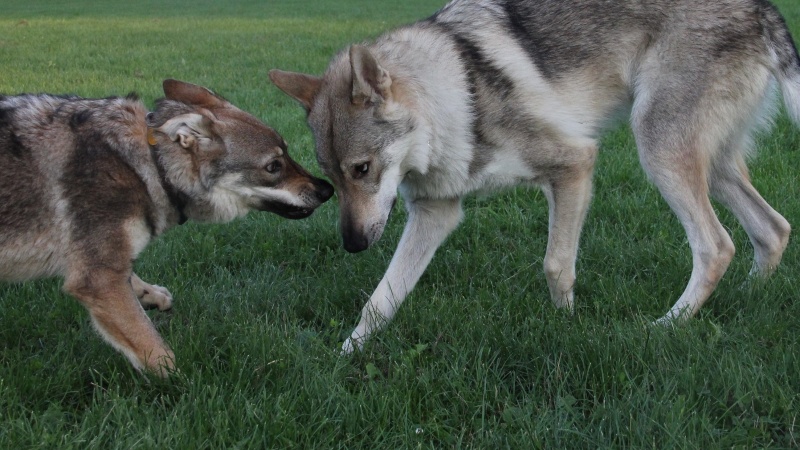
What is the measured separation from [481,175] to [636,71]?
1.05 metres

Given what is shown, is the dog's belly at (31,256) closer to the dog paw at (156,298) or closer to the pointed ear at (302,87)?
the dog paw at (156,298)

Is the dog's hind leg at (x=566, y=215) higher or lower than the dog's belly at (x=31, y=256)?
lower

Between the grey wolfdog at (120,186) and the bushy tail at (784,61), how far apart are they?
2.45m

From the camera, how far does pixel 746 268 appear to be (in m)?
4.15

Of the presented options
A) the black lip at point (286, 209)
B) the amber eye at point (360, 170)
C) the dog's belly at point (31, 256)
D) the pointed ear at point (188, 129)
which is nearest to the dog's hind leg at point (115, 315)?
the dog's belly at point (31, 256)

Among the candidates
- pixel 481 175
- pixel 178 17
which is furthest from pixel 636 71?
pixel 178 17

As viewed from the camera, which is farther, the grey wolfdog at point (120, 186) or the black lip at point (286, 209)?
the black lip at point (286, 209)

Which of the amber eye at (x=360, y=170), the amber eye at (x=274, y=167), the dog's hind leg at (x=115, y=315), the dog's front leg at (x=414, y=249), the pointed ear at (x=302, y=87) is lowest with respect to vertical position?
the dog's front leg at (x=414, y=249)

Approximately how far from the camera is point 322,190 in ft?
12.2

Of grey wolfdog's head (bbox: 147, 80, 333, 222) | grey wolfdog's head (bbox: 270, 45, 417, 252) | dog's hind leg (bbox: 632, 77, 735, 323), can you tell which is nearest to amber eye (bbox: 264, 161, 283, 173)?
grey wolfdog's head (bbox: 147, 80, 333, 222)

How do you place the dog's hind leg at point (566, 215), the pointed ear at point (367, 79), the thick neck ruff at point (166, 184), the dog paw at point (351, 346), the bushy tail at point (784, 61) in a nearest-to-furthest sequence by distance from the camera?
the dog paw at point (351, 346)
the thick neck ruff at point (166, 184)
the pointed ear at point (367, 79)
the dog's hind leg at point (566, 215)
the bushy tail at point (784, 61)

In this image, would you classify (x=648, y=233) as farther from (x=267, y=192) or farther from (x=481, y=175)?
(x=267, y=192)

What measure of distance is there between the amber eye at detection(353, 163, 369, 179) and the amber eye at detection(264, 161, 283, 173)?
1.20 feet

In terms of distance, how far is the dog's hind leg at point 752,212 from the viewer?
13.3 feet
